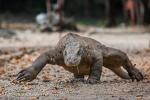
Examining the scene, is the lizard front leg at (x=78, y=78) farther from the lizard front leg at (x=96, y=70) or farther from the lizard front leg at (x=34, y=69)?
the lizard front leg at (x=34, y=69)

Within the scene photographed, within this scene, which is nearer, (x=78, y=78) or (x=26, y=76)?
(x=26, y=76)

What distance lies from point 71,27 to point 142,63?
1238 centimetres

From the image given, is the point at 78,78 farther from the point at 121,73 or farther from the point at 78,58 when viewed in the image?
the point at 121,73

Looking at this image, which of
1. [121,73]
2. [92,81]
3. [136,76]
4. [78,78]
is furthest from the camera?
[121,73]

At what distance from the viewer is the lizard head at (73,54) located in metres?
7.50

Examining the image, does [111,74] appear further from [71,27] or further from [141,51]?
[71,27]

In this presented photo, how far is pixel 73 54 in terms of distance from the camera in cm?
756

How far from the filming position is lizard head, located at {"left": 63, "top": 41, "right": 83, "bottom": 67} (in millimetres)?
7500

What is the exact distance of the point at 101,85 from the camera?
7.61m

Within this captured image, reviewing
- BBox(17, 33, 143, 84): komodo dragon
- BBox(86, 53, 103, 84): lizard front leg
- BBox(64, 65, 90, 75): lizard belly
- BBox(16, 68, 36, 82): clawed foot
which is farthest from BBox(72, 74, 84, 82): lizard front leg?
BBox(16, 68, 36, 82): clawed foot

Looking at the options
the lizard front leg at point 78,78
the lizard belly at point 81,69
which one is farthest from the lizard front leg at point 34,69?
the lizard front leg at point 78,78

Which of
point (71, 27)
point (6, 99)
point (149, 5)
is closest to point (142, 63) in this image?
point (6, 99)

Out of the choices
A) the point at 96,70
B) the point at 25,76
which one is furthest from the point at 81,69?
the point at 25,76

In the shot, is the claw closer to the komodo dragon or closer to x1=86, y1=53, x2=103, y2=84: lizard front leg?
the komodo dragon
